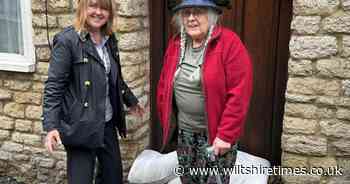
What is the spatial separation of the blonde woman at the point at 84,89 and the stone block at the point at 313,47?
126cm

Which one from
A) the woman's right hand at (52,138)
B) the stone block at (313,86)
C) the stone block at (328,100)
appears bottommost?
the woman's right hand at (52,138)

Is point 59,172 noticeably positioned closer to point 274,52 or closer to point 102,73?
point 102,73

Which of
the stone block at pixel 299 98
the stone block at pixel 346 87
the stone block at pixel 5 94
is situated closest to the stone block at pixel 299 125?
the stone block at pixel 299 98

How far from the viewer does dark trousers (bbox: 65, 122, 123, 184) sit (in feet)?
8.62

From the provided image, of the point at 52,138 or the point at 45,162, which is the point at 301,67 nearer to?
the point at 52,138

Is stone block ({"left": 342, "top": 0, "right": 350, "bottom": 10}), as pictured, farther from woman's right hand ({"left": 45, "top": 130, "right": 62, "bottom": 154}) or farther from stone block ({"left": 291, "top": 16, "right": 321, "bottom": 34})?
woman's right hand ({"left": 45, "top": 130, "right": 62, "bottom": 154})

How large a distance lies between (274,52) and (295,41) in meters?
0.56

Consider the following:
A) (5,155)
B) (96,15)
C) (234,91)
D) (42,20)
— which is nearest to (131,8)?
(42,20)

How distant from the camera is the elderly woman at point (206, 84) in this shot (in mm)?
2309

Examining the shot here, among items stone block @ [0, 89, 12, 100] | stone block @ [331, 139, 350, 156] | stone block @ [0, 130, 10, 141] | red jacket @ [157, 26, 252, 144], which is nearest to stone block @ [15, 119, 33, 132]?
stone block @ [0, 130, 10, 141]

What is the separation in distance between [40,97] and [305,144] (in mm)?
2212

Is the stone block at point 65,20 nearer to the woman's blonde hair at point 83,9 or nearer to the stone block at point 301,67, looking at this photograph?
the woman's blonde hair at point 83,9

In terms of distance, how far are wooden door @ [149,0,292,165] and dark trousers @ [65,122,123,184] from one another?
1187 mm

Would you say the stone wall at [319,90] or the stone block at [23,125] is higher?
the stone wall at [319,90]
